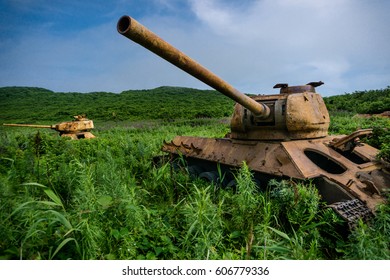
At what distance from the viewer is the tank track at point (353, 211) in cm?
346

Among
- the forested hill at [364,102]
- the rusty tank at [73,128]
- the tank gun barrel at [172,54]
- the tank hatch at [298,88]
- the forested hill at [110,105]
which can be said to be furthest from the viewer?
the forested hill at [364,102]

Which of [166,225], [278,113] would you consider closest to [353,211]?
[278,113]

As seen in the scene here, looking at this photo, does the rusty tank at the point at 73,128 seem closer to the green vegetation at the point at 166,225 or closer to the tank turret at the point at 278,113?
the green vegetation at the point at 166,225

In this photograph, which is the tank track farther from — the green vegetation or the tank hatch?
the tank hatch

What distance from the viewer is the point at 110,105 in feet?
110

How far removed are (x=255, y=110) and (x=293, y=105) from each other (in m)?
0.73

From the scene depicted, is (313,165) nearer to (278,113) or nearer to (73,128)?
(278,113)

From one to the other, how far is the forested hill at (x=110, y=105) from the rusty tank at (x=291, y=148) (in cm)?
1149

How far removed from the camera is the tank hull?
4.05 meters

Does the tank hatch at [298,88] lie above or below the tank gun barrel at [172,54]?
above

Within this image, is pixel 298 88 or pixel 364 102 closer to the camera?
pixel 298 88

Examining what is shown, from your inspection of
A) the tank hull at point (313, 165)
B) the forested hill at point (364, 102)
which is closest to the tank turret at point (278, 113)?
the tank hull at point (313, 165)

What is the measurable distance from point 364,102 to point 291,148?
20.8 meters
